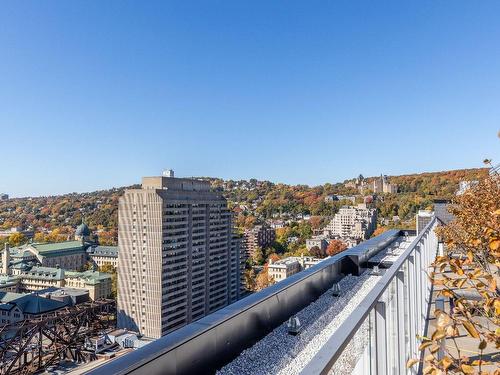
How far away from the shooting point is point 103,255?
178 feet

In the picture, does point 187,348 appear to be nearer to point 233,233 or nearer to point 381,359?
point 381,359

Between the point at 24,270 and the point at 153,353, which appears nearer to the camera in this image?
the point at 153,353

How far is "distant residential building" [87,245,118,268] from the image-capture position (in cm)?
5372

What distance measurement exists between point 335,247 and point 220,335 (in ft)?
164

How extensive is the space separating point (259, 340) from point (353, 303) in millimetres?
1165

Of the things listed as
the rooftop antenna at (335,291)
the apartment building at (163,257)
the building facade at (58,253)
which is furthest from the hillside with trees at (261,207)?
the rooftop antenna at (335,291)

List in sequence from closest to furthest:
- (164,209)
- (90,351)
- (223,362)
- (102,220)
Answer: (223,362)
(90,351)
(164,209)
(102,220)

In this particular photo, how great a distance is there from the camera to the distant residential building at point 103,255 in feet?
176

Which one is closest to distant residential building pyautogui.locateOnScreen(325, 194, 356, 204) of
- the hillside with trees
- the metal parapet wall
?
the hillside with trees

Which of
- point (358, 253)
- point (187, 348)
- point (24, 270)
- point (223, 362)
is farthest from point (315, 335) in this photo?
point (24, 270)

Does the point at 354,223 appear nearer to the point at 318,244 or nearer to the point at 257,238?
the point at 318,244

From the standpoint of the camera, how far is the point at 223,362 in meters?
1.94

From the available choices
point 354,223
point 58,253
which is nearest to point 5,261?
point 58,253

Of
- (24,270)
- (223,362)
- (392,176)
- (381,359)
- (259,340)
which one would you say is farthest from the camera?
(392,176)
